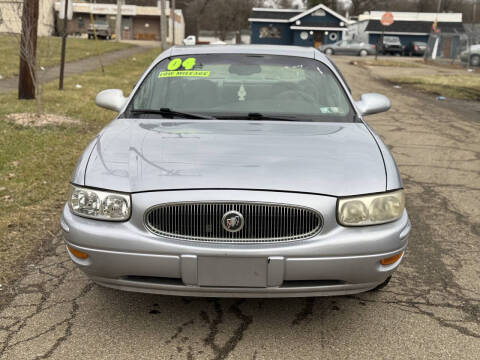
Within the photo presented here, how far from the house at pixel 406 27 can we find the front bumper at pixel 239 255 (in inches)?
2196

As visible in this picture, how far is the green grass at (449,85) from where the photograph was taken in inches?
639

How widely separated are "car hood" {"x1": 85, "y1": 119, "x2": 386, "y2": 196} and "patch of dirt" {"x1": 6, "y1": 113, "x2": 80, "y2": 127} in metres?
5.85

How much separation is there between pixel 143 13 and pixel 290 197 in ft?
201

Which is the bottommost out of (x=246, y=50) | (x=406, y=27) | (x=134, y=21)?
(x=246, y=50)

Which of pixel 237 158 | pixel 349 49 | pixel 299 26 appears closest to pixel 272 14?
pixel 299 26

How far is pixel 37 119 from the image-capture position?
9242mm

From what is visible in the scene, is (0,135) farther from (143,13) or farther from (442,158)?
(143,13)

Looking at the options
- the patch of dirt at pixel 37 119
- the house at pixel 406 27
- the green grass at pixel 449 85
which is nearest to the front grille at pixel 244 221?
the patch of dirt at pixel 37 119

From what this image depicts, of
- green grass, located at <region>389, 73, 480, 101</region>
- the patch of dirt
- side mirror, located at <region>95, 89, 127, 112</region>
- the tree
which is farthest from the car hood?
green grass, located at <region>389, 73, 480, 101</region>

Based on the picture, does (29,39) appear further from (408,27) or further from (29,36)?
(408,27)

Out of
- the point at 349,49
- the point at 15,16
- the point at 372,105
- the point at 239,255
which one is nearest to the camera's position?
the point at 239,255

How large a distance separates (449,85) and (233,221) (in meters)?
17.4

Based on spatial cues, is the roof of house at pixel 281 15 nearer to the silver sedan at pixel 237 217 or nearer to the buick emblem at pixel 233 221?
the silver sedan at pixel 237 217

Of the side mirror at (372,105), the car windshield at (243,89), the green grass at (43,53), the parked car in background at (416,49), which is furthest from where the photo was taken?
the parked car in background at (416,49)
